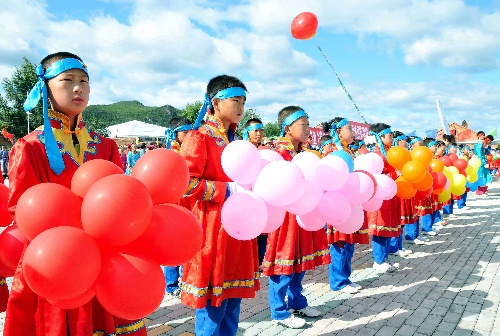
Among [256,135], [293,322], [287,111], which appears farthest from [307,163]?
[256,135]

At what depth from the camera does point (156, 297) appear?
4.82ft

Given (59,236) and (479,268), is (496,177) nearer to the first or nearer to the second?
(479,268)

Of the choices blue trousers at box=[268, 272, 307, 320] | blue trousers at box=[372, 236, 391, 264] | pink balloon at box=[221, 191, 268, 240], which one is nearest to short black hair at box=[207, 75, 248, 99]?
pink balloon at box=[221, 191, 268, 240]

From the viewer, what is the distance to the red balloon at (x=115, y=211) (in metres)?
1.40

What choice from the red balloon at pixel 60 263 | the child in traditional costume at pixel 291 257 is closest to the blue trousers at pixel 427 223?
the child in traditional costume at pixel 291 257

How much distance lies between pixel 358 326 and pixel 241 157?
88.6 inches

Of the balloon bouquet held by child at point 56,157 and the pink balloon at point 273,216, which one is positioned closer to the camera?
the balloon bouquet held by child at point 56,157

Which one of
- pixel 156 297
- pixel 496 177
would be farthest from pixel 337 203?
pixel 496 177

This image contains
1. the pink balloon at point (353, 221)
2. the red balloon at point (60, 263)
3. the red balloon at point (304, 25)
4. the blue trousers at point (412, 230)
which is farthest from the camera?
the blue trousers at point (412, 230)

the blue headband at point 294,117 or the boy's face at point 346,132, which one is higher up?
the blue headband at point 294,117

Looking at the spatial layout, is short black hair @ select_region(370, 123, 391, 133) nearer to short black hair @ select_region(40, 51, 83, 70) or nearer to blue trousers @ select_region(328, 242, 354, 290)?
blue trousers @ select_region(328, 242, 354, 290)

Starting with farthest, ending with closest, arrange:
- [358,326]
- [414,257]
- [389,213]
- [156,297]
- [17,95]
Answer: [17,95] → [414,257] → [389,213] → [358,326] → [156,297]

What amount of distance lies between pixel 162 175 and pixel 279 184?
3.29 feet

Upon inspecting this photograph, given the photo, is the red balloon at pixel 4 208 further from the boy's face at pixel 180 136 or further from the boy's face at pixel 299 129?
the boy's face at pixel 180 136
